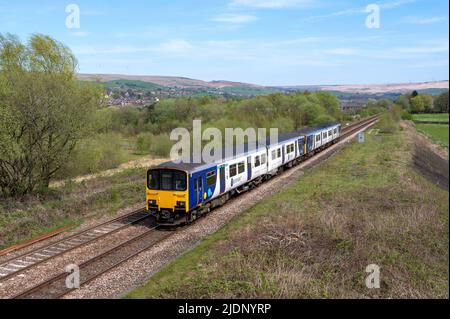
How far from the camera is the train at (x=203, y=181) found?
16984 millimetres

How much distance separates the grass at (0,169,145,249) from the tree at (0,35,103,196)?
4.66ft

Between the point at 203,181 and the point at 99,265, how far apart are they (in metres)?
5.99

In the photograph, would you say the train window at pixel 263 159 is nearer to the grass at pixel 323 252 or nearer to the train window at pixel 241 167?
the train window at pixel 241 167

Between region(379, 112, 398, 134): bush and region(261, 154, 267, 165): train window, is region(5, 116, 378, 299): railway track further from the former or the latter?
region(379, 112, 398, 134): bush

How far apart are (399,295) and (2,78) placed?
20369 mm

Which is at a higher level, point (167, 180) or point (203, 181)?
point (167, 180)

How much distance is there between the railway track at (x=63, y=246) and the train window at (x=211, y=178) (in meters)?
3.34

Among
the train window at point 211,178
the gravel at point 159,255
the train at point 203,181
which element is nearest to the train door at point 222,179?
the train at point 203,181

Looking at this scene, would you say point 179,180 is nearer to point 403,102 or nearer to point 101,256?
point 101,256

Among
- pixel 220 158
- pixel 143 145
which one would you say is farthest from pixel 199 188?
pixel 143 145

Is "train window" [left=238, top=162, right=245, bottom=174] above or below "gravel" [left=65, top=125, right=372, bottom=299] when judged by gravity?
above

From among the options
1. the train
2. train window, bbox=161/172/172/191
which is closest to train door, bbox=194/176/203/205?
the train

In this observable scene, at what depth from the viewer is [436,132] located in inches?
2557

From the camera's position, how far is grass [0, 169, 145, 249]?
55.7 ft
